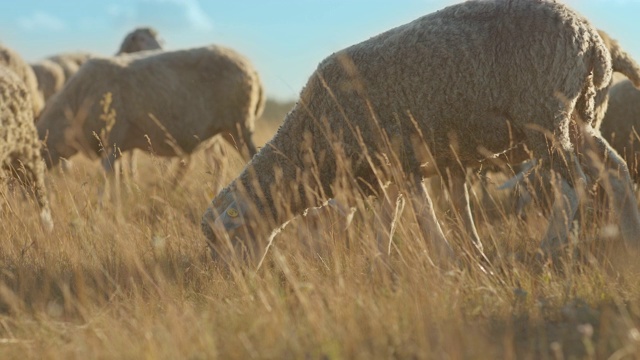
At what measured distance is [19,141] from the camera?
661cm

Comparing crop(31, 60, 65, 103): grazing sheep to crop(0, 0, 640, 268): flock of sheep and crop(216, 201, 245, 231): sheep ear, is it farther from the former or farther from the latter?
crop(216, 201, 245, 231): sheep ear

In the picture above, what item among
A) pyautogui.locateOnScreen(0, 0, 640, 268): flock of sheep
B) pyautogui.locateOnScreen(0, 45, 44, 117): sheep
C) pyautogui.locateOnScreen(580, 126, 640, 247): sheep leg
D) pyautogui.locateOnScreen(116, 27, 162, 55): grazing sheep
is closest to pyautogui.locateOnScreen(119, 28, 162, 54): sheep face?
pyautogui.locateOnScreen(116, 27, 162, 55): grazing sheep

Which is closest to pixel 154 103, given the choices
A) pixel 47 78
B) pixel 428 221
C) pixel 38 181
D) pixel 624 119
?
pixel 38 181

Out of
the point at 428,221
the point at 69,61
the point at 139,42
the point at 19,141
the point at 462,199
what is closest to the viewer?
the point at 428,221

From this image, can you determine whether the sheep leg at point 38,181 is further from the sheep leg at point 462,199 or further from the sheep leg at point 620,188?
the sheep leg at point 620,188

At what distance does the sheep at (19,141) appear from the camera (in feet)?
21.0

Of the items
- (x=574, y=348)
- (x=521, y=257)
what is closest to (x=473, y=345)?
(x=574, y=348)

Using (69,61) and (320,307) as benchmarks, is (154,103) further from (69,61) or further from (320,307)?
(69,61)

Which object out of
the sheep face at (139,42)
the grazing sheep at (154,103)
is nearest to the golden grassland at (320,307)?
the grazing sheep at (154,103)

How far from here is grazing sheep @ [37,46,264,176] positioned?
9.19m

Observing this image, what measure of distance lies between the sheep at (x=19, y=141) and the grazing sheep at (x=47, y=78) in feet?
27.6

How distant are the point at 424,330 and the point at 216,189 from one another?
13.3ft

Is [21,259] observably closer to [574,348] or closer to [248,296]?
[248,296]

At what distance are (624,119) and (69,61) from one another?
12.4 metres
